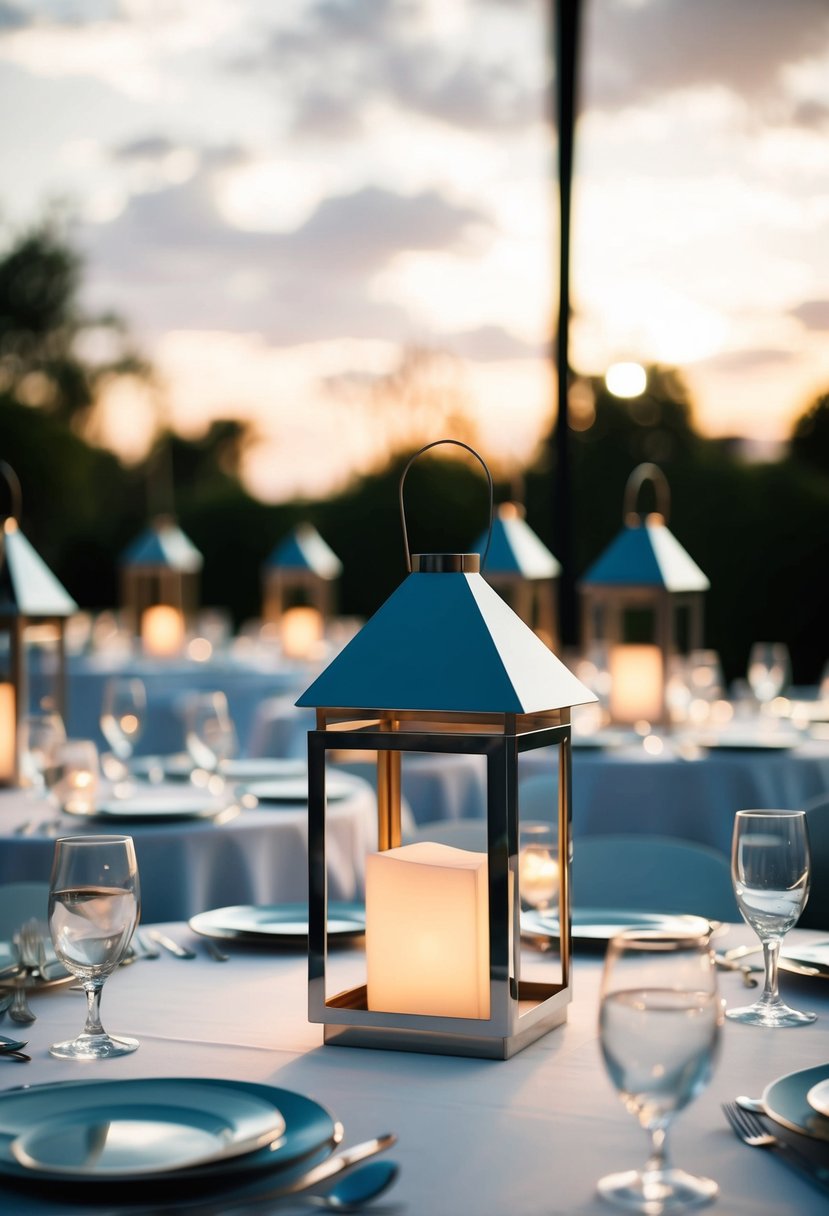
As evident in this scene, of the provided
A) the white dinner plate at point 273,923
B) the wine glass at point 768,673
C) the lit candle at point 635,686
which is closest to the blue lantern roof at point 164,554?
the wine glass at point 768,673

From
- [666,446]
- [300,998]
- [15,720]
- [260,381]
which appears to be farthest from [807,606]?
[300,998]

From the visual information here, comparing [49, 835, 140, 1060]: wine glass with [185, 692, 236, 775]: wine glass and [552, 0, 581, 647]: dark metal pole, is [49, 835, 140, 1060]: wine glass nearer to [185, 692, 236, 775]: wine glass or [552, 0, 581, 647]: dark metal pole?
[185, 692, 236, 775]: wine glass

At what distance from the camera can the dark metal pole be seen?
25.8ft

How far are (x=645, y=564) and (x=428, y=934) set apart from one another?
3442 mm

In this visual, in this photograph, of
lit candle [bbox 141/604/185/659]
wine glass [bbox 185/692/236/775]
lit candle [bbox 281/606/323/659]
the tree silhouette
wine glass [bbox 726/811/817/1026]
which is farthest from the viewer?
the tree silhouette

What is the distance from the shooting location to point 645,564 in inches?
193

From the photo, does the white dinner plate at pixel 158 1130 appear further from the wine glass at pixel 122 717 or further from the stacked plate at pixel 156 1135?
the wine glass at pixel 122 717

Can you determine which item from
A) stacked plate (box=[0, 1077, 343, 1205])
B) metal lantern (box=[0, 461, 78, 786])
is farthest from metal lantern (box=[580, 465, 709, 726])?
stacked plate (box=[0, 1077, 343, 1205])

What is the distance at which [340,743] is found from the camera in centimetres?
159

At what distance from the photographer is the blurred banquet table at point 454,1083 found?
3.80 feet

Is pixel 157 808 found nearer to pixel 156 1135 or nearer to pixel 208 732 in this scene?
pixel 208 732

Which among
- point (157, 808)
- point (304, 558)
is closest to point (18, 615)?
point (157, 808)

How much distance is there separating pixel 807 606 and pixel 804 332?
1569 millimetres

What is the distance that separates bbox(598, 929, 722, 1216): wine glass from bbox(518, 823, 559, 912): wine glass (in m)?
0.89
